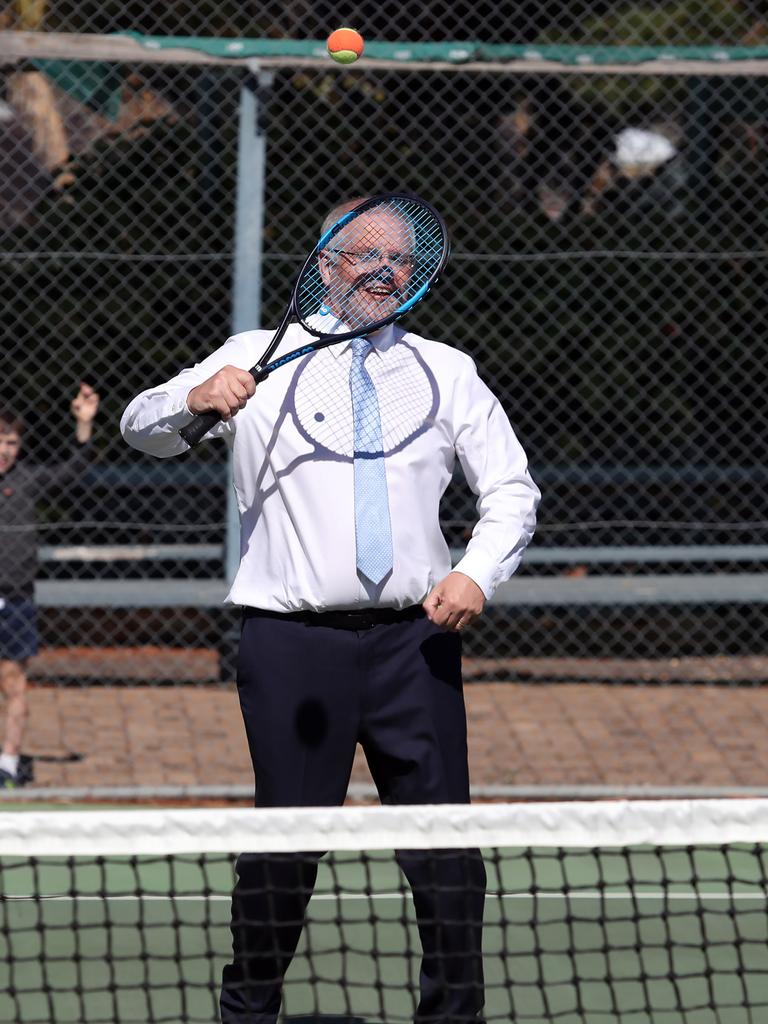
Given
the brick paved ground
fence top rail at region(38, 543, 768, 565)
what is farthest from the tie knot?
fence top rail at region(38, 543, 768, 565)

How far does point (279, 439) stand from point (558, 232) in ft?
19.6

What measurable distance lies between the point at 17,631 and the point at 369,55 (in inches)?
111

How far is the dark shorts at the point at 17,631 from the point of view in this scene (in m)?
7.82

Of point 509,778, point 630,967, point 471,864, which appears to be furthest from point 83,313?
point 471,864

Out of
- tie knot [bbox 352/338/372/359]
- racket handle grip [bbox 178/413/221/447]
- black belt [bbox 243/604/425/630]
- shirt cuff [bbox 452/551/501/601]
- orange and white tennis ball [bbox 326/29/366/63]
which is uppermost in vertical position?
orange and white tennis ball [bbox 326/29/366/63]

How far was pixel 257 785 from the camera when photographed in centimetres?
425

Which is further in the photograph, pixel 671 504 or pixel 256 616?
pixel 671 504

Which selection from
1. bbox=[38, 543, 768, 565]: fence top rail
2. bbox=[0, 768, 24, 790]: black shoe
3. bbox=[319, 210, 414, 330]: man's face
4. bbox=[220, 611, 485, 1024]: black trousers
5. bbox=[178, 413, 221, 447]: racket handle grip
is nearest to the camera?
bbox=[178, 413, 221, 447]: racket handle grip

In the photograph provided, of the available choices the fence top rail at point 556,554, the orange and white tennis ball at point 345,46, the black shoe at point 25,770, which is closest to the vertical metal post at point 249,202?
the fence top rail at point 556,554

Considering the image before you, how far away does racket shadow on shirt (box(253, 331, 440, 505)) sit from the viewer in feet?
13.8

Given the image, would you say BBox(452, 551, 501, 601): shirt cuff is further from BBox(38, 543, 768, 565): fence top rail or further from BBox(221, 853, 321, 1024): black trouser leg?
BBox(38, 543, 768, 565): fence top rail

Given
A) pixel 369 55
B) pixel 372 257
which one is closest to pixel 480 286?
pixel 369 55

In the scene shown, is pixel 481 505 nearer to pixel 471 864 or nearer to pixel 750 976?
pixel 471 864

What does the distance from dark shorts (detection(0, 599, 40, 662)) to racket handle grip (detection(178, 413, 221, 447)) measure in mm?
3986
